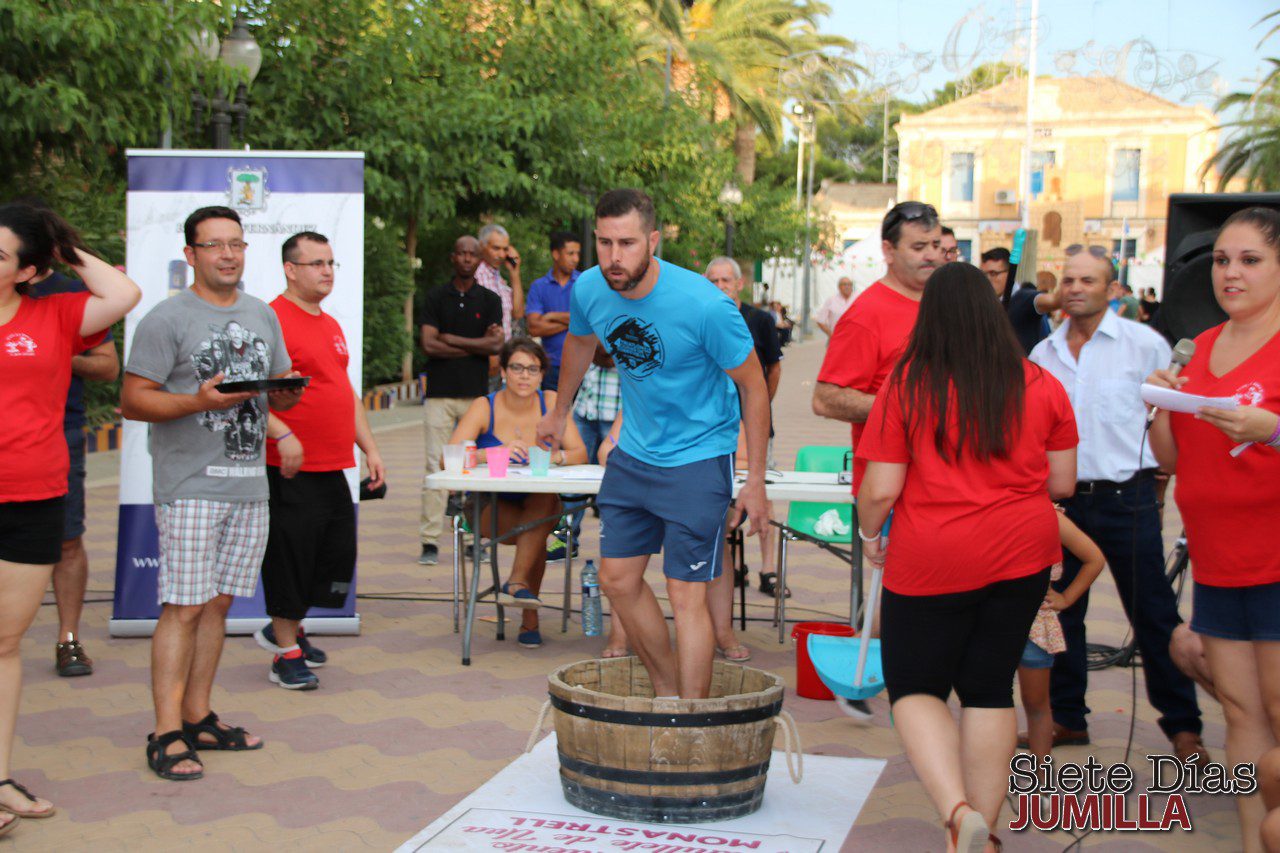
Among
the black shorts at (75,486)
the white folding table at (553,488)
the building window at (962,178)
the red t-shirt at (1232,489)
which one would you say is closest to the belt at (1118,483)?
the white folding table at (553,488)

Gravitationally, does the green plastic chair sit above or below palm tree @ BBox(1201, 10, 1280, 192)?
below

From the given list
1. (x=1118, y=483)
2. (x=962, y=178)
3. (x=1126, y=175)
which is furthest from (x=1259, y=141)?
(x=1118, y=483)

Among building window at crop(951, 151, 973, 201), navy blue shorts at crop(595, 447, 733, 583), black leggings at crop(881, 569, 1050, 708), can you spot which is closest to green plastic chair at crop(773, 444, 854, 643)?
navy blue shorts at crop(595, 447, 733, 583)

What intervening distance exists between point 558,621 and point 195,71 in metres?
4.23

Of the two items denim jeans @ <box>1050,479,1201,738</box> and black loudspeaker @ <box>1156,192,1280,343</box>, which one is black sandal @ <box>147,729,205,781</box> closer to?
denim jeans @ <box>1050,479,1201,738</box>

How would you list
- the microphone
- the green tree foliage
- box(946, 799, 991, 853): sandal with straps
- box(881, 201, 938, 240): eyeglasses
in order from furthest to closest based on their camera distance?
the green tree foliage
box(881, 201, 938, 240): eyeglasses
the microphone
box(946, 799, 991, 853): sandal with straps

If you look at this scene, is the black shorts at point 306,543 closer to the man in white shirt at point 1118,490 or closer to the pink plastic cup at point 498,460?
the pink plastic cup at point 498,460

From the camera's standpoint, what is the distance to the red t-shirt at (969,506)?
3.69 meters

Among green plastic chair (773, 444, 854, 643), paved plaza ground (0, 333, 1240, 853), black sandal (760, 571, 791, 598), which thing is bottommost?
paved plaza ground (0, 333, 1240, 853)

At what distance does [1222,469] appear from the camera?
12.5 ft

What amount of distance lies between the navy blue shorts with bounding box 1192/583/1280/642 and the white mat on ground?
133cm

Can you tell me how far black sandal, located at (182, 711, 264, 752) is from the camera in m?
5.16

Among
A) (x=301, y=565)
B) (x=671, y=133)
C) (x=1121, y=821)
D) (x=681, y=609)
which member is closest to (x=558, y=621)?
(x=301, y=565)

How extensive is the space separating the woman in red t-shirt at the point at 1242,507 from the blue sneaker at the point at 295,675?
3.80 meters
